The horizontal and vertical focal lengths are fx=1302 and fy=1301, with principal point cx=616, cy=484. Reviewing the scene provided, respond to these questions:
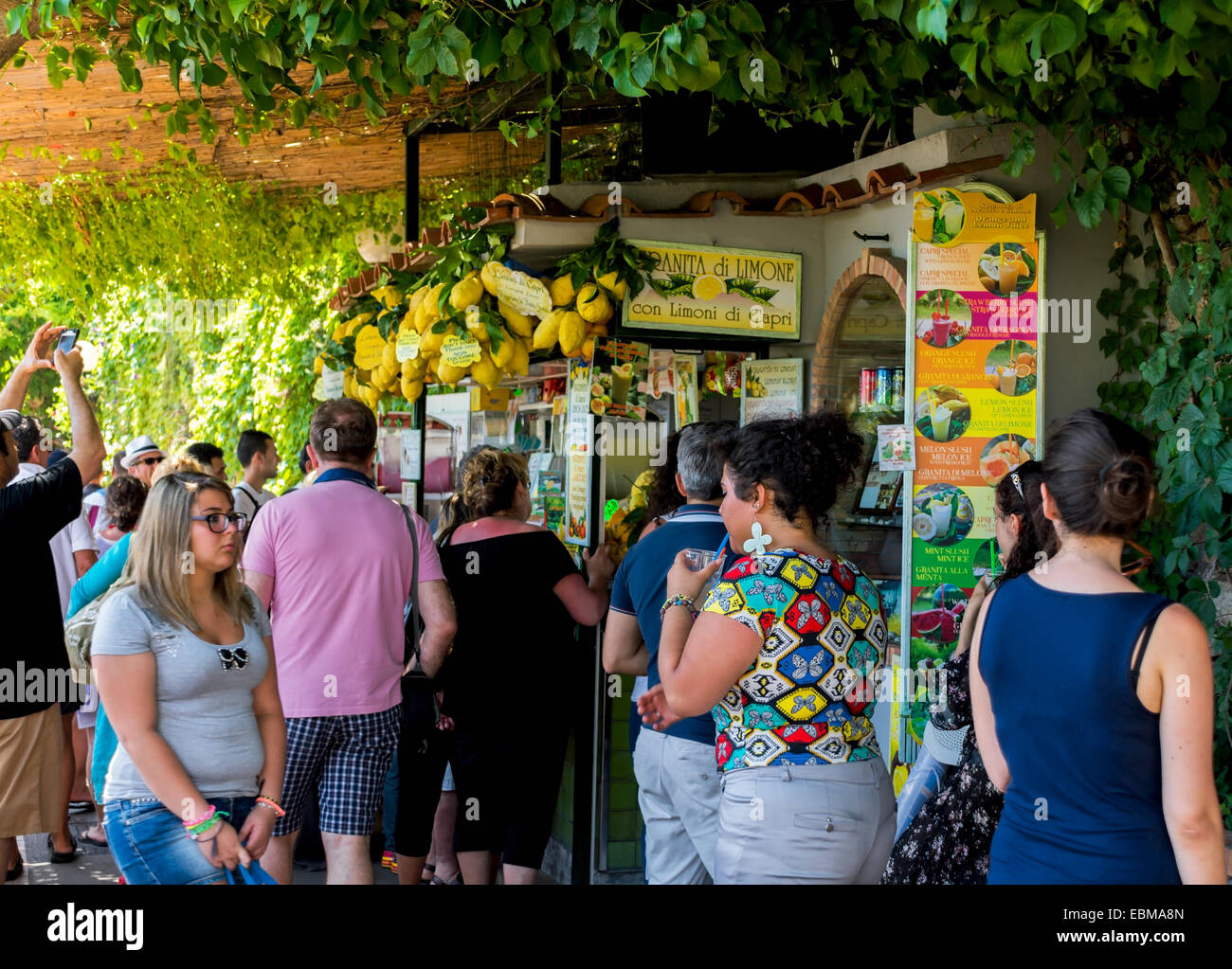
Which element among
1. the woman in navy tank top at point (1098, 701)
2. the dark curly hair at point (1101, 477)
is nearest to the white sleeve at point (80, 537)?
the woman in navy tank top at point (1098, 701)

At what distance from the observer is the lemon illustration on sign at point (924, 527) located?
486cm

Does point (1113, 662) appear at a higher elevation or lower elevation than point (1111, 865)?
higher

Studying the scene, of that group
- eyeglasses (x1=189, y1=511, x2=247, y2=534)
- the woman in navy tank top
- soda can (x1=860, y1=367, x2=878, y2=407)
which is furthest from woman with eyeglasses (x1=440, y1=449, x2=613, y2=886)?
the woman in navy tank top

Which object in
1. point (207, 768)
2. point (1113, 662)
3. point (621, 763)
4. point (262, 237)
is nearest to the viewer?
point (1113, 662)

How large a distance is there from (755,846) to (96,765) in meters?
1.99

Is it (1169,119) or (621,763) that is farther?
(621,763)

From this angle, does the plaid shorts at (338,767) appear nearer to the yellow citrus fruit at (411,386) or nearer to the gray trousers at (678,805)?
the gray trousers at (678,805)

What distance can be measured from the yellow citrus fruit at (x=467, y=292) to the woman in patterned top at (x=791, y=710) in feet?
9.92

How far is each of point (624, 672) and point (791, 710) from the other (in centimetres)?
145

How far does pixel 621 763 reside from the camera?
19.2ft

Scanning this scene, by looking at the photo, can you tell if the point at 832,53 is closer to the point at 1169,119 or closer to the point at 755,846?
the point at 1169,119

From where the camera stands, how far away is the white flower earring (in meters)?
3.08

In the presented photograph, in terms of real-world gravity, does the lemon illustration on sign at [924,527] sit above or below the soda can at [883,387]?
below
